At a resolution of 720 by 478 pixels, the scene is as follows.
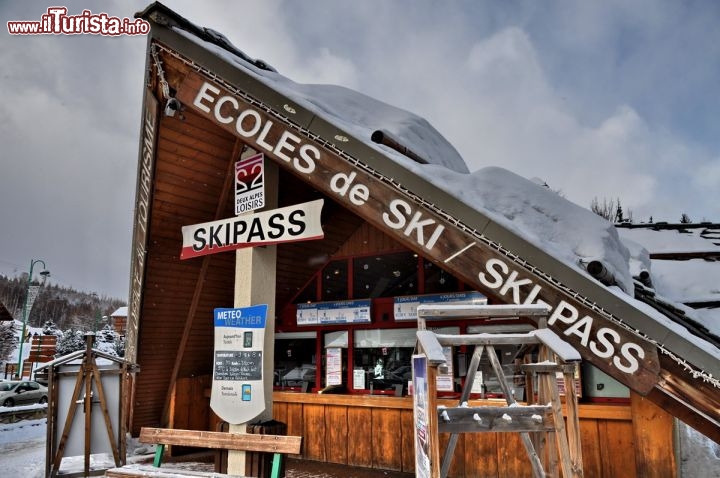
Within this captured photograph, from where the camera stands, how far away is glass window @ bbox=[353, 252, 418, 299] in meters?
8.38

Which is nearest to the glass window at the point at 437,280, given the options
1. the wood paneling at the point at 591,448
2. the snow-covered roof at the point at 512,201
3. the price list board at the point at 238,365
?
the snow-covered roof at the point at 512,201

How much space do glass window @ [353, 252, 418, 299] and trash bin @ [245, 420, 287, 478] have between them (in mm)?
3189

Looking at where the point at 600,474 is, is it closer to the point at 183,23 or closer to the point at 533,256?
the point at 533,256

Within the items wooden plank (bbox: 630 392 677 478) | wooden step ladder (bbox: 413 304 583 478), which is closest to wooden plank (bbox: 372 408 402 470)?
wooden plank (bbox: 630 392 677 478)

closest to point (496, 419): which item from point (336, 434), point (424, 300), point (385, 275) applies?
point (424, 300)

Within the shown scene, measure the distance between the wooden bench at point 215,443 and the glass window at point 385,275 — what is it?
11.3 feet

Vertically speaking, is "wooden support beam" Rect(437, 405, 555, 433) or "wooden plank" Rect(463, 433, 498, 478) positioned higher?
"wooden support beam" Rect(437, 405, 555, 433)

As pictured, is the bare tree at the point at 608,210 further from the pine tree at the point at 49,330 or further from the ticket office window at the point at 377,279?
the pine tree at the point at 49,330

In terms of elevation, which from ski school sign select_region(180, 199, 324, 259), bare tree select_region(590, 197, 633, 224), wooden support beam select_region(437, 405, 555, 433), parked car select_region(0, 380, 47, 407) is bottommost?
parked car select_region(0, 380, 47, 407)

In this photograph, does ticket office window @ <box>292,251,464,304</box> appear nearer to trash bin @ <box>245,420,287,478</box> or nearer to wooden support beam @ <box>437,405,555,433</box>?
trash bin @ <box>245,420,287,478</box>

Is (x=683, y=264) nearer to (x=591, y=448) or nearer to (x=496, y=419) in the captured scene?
(x=591, y=448)

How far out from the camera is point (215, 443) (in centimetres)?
588

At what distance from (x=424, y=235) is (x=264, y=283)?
7.58 feet

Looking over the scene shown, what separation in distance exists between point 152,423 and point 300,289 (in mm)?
3853
